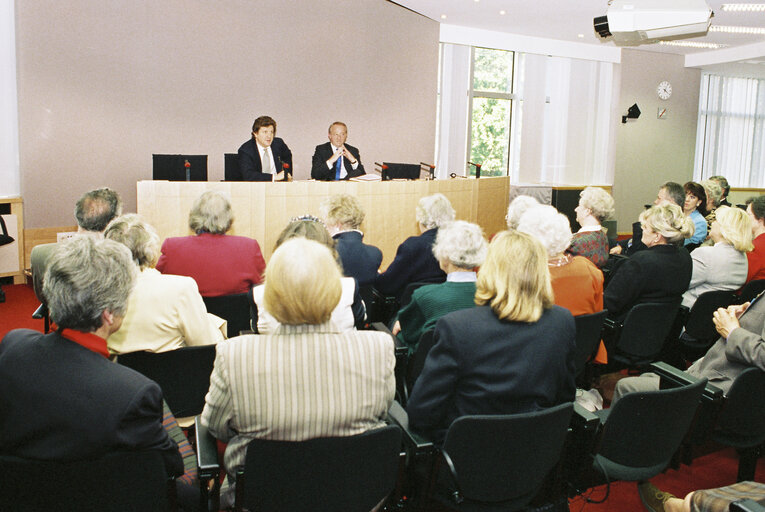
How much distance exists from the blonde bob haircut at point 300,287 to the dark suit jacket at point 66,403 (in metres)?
0.40

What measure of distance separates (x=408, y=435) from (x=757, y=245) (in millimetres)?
3312

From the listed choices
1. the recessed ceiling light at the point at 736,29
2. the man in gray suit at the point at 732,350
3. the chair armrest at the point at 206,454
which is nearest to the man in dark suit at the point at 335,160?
the man in gray suit at the point at 732,350

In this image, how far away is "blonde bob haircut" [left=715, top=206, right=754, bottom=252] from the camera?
3.72 m

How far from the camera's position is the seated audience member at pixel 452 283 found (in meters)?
2.58

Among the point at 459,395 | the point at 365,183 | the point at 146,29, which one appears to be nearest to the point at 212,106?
the point at 146,29

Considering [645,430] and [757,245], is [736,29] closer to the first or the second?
[757,245]

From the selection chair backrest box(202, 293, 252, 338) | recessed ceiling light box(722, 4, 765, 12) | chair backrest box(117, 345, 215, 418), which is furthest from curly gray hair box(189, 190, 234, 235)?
recessed ceiling light box(722, 4, 765, 12)

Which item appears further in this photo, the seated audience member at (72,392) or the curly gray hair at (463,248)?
the curly gray hair at (463,248)

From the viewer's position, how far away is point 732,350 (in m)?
2.38

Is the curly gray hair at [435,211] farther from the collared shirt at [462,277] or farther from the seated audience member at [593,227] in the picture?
the collared shirt at [462,277]

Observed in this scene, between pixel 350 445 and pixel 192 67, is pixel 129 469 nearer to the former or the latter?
pixel 350 445

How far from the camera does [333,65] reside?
26.9 ft

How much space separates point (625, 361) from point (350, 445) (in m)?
2.41

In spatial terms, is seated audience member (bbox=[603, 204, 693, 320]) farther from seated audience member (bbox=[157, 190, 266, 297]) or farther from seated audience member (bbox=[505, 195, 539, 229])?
seated audience member (bbox=[157, 190, 266, 297])
